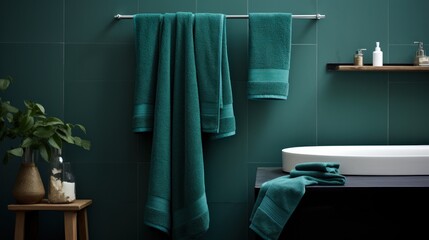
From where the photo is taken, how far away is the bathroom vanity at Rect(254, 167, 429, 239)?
226 centimetres

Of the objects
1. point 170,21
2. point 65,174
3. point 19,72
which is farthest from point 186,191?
point 19,72

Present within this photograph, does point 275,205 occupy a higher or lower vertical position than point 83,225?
higher

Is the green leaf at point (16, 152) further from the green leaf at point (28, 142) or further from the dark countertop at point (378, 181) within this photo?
the dark countertop at point (378, 181)

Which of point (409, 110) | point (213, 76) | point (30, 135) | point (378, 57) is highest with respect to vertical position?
point (378, 57)

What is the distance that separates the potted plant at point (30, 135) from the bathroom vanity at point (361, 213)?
4.21 feet

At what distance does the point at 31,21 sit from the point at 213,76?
1.08m

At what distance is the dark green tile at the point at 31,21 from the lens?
10.9 ft

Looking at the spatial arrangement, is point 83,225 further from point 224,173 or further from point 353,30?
point 353,30

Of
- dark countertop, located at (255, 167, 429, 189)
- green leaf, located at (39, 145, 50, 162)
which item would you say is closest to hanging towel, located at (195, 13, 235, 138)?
dark countertop, located at (255, 167, 429, 189)

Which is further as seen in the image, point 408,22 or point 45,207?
point 408,22

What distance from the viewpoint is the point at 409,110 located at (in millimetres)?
3229

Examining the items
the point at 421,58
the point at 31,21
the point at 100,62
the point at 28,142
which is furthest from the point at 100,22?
the point at 421,58

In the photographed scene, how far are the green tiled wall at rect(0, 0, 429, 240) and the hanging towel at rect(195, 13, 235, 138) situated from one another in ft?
0.57

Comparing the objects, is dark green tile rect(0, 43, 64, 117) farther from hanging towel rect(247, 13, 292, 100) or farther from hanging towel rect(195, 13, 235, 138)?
hanging towel rect(247, 13, 292, 100)
